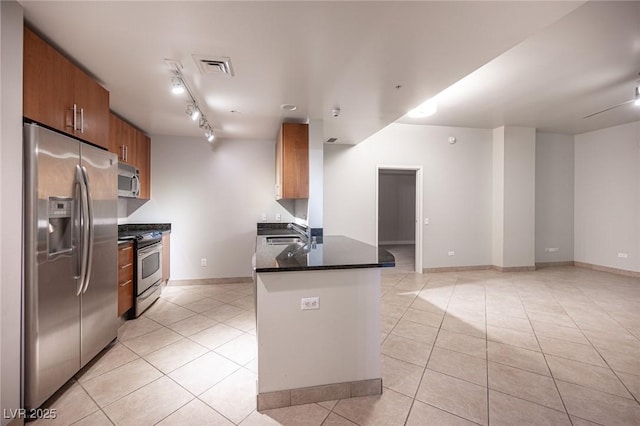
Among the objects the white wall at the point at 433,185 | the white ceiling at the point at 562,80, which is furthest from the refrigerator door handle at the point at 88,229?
the white ceiling at the point at 562,80

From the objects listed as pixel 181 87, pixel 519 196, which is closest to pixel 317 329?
pixel 181 87

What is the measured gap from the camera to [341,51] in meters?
2.07

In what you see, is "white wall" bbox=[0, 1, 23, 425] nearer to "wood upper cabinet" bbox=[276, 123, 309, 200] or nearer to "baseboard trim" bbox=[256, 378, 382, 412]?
"baseboard trim" bbox=[256, 378, 382, 412]

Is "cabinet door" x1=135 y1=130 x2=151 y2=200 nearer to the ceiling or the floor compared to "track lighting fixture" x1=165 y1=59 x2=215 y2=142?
nearer to the floor

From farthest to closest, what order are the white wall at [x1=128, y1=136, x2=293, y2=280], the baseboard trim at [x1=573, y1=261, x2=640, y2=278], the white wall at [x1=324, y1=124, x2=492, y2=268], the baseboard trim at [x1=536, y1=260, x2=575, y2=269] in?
the baseboard trim at [x1=536, y1=260, x2=575, y2=269] < the white wall at [x1=324, y1=124, x2=492, y2=268] < the baseboard trim at [x1=573, y1=261, x2=640, y2=278] < the white wall at [x1=128, y1=136, x2=293, y2=280]

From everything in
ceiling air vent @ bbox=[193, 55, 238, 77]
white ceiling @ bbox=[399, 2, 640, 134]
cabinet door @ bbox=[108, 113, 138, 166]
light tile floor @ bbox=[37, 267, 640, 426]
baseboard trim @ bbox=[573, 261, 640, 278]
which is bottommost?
light tile floor @ bbox=[37, 267, 640, 426]

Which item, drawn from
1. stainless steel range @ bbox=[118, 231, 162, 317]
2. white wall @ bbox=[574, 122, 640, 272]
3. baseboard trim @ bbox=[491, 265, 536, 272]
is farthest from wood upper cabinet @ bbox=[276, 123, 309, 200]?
white wall @ bbox=[574, 122, 640, 272]

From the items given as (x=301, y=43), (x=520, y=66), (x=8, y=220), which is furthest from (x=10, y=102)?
(x=520, y=66)

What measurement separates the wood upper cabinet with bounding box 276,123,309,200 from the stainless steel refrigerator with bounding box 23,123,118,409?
1.78m

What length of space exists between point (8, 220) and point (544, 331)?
458 centimetres

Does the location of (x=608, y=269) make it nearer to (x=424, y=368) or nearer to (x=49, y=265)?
(x=424, y=368)

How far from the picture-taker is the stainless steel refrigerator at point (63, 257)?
169 centimetres

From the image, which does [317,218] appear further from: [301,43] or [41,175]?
[41,175]

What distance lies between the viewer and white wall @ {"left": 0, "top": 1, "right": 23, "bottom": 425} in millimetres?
1510
